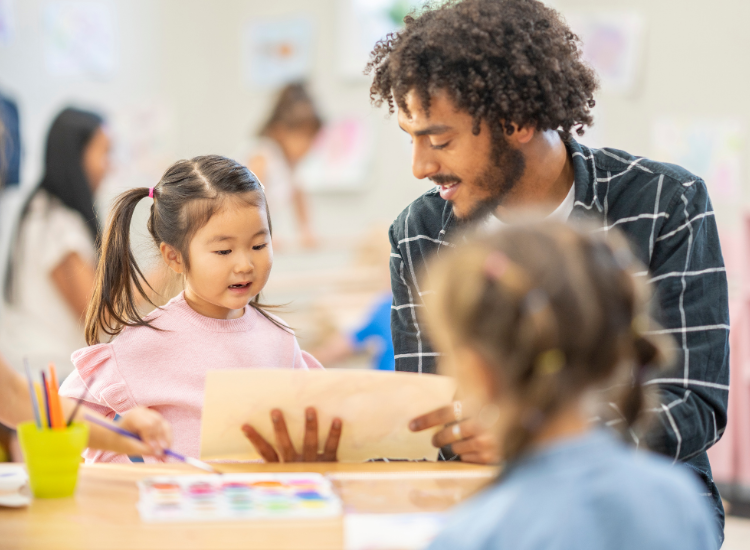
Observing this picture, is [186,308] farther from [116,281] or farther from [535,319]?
[535,319]

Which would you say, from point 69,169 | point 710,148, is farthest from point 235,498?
point 710,148

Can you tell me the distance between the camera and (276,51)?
4156 millimetres

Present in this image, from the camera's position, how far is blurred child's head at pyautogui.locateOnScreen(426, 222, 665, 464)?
24.4 inches

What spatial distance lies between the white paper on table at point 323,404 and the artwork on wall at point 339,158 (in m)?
3.05

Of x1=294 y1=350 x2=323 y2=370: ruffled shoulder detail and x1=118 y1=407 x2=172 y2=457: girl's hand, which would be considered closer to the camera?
x1=118 y1=407 x2=172 y2=457: girl's hand

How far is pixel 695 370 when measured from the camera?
1.16 m

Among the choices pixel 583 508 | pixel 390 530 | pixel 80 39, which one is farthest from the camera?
pixel 80 39

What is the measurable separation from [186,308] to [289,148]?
2.76 meters

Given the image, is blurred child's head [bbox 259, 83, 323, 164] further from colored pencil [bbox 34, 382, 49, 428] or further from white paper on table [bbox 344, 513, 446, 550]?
white paper on table [bbox 344, 513, 446, 550]

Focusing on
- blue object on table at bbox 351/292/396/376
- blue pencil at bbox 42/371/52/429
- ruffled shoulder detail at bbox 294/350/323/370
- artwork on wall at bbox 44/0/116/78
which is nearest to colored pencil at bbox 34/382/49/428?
blue pencil at bbox 42/371/52/429

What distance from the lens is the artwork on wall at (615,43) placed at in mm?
3547

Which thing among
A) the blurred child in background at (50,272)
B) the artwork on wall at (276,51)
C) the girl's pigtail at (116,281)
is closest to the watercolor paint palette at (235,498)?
the girl's pigtail at (116,281)

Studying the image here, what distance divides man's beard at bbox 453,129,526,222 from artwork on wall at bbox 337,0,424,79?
2694 mm

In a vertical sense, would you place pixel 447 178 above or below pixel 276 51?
below
